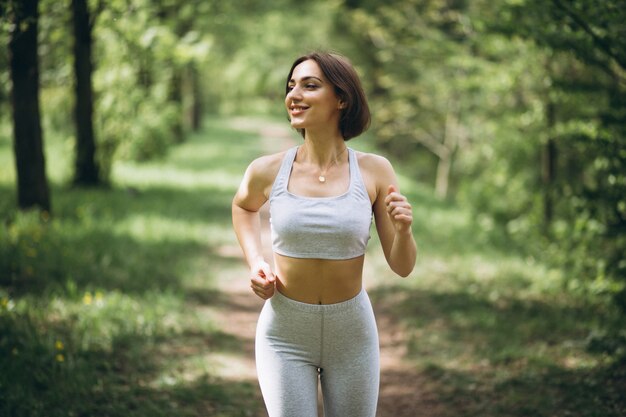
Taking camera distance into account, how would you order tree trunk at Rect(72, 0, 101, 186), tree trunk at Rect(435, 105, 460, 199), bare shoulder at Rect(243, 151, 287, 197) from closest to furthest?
bare shoulder at Rect(243, 151, 287, 197)
tree trunk at Rect(72, 0, 101, 186)
tree trunk at Rect(435, 105, 460, 199)

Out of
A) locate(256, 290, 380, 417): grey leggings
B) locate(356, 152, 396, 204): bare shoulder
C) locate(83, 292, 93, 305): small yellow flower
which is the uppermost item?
locate(356, 152, 396, 204): bare shoulder

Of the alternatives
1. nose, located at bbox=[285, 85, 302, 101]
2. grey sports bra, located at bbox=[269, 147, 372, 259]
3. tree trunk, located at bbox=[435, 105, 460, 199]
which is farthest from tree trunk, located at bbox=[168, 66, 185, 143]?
grey sports bra, located at bbox=[269, 147, 372, 259]

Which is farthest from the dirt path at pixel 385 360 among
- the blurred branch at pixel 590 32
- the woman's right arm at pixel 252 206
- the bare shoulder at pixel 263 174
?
the blurred branch at pixel 590 32

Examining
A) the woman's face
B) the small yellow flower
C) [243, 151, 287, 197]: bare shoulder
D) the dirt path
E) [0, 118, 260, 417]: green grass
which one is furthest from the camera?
the small yellow flower

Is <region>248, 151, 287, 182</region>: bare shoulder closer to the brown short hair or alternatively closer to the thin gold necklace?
the thin gold necklace

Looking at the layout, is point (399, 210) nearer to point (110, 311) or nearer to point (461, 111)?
point (110, 311)

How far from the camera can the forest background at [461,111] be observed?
5.07 metres

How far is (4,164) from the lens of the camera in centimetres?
1348

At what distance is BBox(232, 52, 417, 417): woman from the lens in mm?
2504

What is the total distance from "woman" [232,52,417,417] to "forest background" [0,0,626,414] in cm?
35

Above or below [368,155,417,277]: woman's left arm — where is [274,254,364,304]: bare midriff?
below

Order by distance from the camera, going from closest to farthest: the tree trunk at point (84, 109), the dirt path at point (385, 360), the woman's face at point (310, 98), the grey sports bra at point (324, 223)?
the grey sports bra at point (324, 223) → the woman's face at point (310, 98) → the dirt path at point (385, 360) → the tree trunk at point (84, 109)

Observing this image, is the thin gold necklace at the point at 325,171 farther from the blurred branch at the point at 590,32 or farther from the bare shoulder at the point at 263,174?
the blurred branch at the point at 590,32

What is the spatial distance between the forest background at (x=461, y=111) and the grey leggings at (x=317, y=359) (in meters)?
1.25
